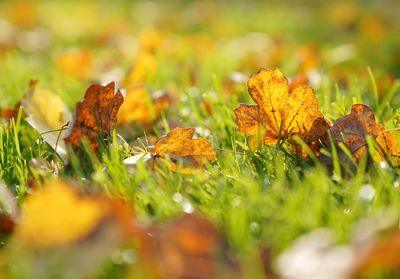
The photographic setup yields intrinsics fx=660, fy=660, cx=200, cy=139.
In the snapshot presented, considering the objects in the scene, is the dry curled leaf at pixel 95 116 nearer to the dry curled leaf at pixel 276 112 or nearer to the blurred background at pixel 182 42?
the dry curled leaf at pixel 276 112

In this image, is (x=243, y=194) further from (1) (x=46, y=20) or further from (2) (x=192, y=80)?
(1) (x=46, y=20)

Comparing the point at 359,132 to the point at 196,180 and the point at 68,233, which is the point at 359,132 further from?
the point at 68,233

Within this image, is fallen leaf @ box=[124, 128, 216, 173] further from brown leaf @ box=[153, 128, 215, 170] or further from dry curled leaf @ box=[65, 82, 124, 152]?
dry curled leaf @ box=[65, 82, 124, 152]

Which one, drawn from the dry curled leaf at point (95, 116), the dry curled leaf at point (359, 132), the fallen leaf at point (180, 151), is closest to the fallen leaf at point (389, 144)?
the dry curled leaf at point (359, 132)

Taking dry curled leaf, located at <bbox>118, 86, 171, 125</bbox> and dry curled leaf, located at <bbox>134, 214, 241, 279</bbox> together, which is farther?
dry curled leaf, located at <bbox>118, 86, 171, 125</bbox>

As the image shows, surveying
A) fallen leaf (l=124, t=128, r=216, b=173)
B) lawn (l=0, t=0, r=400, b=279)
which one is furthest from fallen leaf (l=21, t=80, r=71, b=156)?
fallen leaf (l=124, t=128, r=216, b=173)

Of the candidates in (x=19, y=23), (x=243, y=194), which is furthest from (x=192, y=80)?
(x=19, y=23)

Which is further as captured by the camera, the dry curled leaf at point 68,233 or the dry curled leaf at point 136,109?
the dry curled leaf at point 136,109

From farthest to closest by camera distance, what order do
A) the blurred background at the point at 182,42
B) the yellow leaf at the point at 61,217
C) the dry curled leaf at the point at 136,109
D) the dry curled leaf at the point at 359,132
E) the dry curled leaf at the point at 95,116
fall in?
1. the blurred background at the point at 182,42
2. the dry curled leaf at the point at 136,109
3. the dry curled leaf at the point at 95,116
4. the dry curled leaf at the point at 359,132
5. the yellow leaf at the point at 61,217
